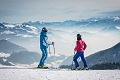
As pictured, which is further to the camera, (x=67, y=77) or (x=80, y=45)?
(x=80, y=45)

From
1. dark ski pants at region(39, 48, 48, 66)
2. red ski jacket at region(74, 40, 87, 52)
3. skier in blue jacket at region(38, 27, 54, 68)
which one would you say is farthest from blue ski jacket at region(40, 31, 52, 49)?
red ski jacket at region(74, 40, 87, 52)

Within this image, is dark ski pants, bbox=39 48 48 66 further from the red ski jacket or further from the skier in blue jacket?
the red ski jacket

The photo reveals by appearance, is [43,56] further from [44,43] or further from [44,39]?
[44,39]

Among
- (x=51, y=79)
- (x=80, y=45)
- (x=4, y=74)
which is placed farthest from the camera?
(x=80, y=45)

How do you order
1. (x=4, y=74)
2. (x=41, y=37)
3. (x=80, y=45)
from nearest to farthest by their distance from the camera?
(x=4, y=74)
(x=80, y=45)
(x=41, y=37)

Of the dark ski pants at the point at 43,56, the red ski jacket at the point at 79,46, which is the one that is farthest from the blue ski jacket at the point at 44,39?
the red ski jacket at the point at 79,46

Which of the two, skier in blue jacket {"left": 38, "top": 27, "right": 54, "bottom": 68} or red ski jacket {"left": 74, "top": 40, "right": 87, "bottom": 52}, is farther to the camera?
skier in blue jacket {"left": 38, "top": 27, "right": 54, "bottom": 68}

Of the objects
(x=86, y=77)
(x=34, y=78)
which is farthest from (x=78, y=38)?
(x=34, y=78)

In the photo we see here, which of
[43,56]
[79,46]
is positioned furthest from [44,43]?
[79,46]

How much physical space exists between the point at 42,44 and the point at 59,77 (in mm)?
Answer: 4433

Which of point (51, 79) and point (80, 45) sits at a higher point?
point (80, 45)

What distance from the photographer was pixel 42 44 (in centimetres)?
1362

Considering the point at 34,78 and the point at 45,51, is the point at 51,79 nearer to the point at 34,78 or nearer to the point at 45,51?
the point at 34,78

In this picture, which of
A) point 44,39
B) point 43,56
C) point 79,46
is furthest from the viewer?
point 43,56
